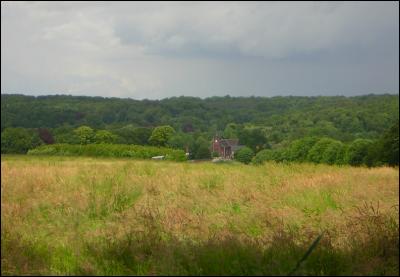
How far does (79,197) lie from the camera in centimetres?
751

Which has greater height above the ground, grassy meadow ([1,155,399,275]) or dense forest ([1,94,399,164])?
dense forest ([1,94,399,164])

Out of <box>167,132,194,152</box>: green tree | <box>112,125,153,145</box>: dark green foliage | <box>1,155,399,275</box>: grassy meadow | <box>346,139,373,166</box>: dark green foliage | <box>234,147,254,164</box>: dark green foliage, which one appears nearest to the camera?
<box>1,155,399,275</box>: grassy meadow

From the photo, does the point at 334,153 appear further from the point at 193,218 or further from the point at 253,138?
the point at 193,218

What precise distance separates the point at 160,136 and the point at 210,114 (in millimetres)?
3108

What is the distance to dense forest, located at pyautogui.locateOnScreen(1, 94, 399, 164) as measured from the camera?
7398mm

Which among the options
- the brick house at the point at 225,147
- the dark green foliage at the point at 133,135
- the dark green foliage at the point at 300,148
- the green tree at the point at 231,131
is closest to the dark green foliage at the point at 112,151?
the dark green foliage at the point at 133,135

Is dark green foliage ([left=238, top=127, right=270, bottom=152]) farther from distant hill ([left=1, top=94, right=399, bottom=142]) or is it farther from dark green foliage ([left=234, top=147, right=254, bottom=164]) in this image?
distant hill ([left=1, top=94, right=399, bottom=142])

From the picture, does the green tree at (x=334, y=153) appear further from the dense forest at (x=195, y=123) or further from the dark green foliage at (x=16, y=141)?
the dark green foliage at (x=16, y=141)

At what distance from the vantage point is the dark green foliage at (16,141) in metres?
6.23

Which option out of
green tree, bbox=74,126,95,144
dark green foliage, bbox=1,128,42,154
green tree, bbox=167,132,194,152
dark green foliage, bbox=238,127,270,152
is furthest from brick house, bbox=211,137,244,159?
dark green foliage, bbox=1,128,42,154

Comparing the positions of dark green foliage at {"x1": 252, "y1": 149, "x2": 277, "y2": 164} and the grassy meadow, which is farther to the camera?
dark green foliage at {"x1": 252, "y1": 149, "x2": 277, "y2": 164}

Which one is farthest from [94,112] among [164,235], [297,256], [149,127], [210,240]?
[297,256]

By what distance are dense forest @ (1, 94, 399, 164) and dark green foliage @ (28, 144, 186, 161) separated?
0.12 m

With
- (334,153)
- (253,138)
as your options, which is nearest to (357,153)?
(334,153)
